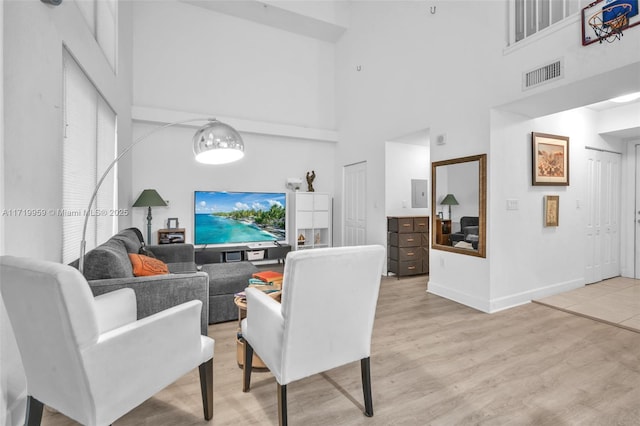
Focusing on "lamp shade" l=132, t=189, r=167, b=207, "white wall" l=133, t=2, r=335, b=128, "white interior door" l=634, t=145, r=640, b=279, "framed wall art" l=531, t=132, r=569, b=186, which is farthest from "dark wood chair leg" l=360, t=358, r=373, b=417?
"white interior door" l=634, t=145, r=640, b=279

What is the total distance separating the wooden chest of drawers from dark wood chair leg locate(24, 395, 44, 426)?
4308 mm

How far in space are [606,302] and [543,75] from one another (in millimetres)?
2773

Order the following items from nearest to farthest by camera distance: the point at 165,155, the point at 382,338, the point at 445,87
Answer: the point at 382,338 < the point at 445,87 < the point at 165,155

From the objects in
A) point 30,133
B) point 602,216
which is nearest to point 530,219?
point 602,216

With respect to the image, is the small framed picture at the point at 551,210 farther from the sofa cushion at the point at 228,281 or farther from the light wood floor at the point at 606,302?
the sofa cushion at the point at 228,281

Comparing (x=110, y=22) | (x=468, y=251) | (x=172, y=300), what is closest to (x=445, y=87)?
(x=468, y=251)

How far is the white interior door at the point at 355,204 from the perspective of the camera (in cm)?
577

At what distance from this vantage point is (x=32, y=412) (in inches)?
51.9

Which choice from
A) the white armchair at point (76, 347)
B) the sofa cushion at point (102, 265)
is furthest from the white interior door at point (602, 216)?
the sofa cushion at point (102, 265)

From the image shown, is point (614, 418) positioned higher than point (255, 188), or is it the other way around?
point (255, 188)

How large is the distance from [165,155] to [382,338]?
471cm

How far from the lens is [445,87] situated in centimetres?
393

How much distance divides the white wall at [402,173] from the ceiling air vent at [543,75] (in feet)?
7.41

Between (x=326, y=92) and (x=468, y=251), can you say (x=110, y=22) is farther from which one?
(x=468, y=251)
